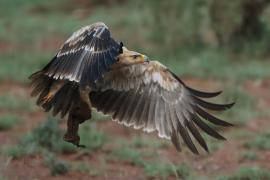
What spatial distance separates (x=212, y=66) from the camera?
1191 centimetres

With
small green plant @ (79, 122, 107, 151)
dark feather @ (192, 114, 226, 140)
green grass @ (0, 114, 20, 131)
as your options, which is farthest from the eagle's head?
green grass @ (0, 114, 20, 131)

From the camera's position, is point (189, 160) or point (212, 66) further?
point (212, 66)

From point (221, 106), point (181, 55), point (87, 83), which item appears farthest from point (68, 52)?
point (181, 55)

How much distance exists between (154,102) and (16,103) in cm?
373

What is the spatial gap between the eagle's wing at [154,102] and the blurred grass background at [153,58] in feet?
3.00

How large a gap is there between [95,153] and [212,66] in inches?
157

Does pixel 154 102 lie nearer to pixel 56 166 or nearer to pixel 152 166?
pixel 152 166

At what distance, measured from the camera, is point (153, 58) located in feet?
40.9

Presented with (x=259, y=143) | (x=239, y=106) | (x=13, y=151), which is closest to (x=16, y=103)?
(x=13, y=151)

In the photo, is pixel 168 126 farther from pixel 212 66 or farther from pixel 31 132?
pixel 212 66

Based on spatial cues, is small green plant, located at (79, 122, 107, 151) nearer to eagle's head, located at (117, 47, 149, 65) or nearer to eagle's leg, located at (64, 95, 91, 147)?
eagle's leg, located at (64, 95, 91, 147)

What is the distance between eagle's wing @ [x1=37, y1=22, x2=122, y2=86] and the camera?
5.96 metres

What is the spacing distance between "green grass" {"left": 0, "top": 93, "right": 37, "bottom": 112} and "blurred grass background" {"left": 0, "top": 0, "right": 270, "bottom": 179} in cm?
1

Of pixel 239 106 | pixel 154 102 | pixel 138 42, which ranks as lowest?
pixel 154 102
